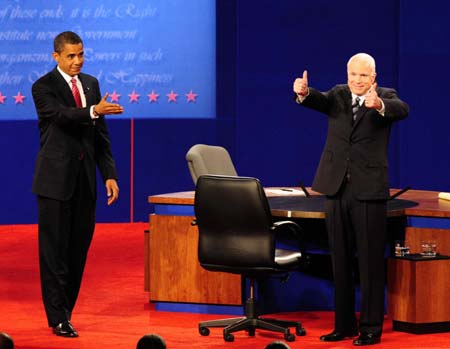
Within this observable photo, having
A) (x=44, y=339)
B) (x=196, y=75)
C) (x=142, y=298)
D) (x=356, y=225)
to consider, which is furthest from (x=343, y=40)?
(x=44, y=339)

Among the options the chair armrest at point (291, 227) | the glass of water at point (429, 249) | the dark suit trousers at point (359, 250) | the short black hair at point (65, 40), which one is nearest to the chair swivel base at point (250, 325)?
the dark suit trousers at point (359, 250)

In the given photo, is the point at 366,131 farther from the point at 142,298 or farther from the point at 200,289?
the point at 142,298

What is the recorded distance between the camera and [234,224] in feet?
18.5

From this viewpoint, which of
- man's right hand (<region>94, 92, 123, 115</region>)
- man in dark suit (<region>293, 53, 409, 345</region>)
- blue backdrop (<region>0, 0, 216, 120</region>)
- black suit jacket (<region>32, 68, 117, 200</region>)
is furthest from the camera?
blue backdrop (<region>0, 0, 216, 120</region>)

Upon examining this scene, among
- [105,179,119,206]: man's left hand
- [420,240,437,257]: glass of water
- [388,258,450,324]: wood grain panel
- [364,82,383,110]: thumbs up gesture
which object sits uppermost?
[364,82,383,110]: thumbs up gesture

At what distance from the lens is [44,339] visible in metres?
5.71

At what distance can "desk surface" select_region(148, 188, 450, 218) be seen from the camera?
5.99 metres

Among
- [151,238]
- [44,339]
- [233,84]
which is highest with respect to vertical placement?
[233,84]

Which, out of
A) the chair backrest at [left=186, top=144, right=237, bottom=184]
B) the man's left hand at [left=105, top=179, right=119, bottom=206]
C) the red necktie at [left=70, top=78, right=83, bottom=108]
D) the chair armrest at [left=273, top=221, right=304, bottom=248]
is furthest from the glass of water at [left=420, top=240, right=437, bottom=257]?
the red necktie at [left=70, top=78, right=83, bottom=108]

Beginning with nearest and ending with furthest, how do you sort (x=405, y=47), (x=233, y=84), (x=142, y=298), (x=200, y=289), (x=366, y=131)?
(x=366, y=131), (x=200, y=289), (x=142, y=298), (x=405, y=47), (x=233, y=84)

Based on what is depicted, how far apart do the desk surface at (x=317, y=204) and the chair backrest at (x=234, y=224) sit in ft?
1.37

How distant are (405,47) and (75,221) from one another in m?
4.73

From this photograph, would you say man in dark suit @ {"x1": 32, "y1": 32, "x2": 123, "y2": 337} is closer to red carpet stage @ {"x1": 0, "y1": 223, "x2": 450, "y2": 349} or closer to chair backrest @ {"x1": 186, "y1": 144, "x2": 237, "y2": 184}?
red carpet stage @ {"x1": 0, "y1": 223, "x2": 450, "y2": 349}

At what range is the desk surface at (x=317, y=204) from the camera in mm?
5988
